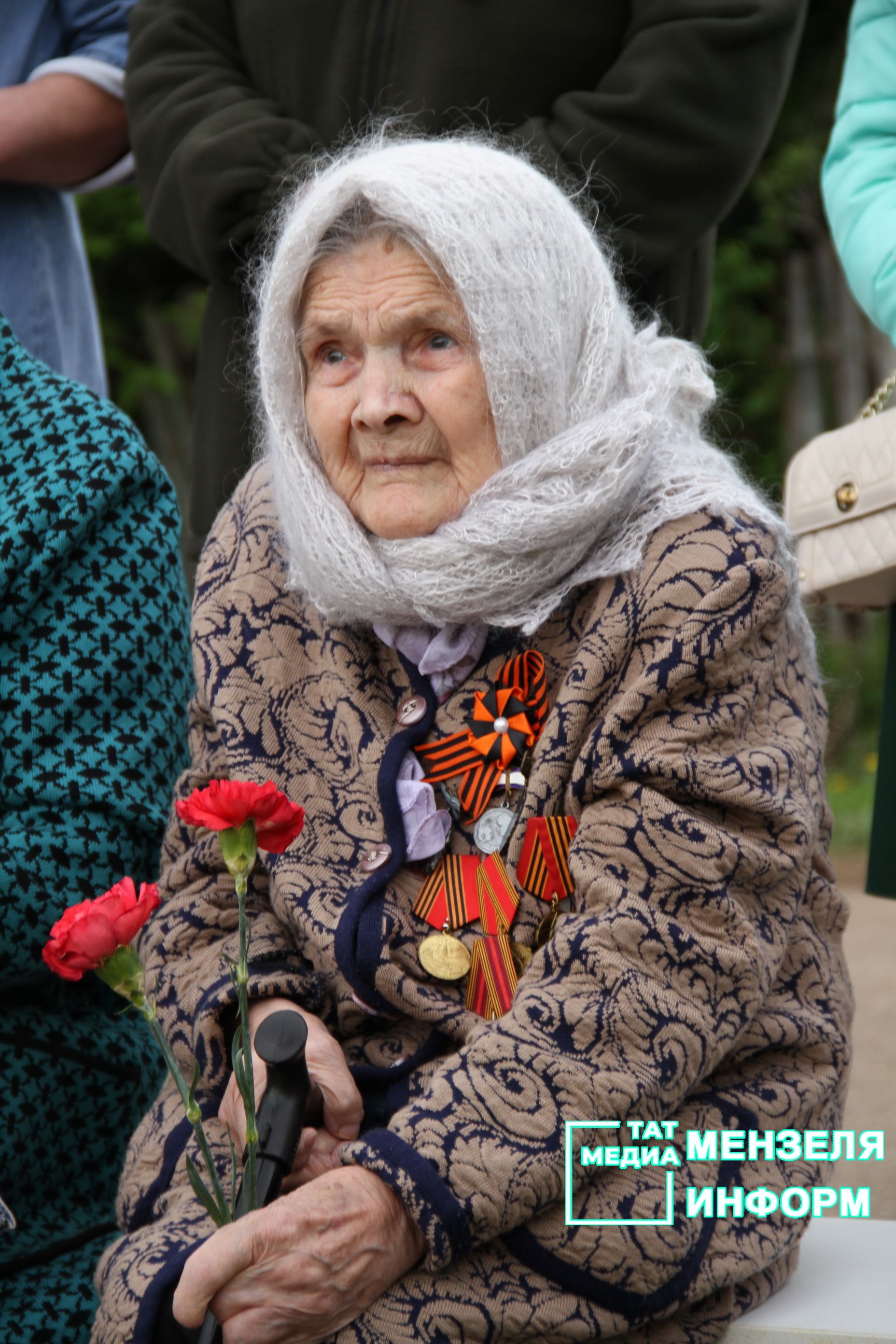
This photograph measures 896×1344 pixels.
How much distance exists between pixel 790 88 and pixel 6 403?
223 inches

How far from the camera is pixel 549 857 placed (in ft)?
6.72

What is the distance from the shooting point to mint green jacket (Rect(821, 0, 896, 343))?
9.44ft

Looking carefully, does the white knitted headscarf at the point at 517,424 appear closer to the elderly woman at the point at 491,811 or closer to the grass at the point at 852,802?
the elderly woman at the point at 491,811

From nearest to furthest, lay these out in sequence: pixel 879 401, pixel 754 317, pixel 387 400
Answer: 1. pixel 387 400
2. pixel 879 401
3. pixel 754 317

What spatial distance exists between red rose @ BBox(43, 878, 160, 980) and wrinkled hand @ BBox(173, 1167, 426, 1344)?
39 cm

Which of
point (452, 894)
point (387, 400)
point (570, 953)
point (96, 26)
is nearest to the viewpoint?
point (570, 953)

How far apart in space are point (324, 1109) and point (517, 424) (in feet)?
3.06

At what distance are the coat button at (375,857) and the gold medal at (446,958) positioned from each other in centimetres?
13

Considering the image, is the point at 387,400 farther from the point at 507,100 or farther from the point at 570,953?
the point at 507,100

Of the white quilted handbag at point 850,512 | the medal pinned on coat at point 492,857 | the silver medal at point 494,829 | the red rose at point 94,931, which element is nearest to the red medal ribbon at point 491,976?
the medal pinned on coat at point 492,857

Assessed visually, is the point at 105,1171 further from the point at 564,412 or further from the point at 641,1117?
the point at 564,412

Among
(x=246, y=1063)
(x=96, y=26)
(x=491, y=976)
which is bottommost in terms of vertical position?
(x=491, y=976)

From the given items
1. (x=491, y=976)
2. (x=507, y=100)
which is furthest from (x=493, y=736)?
(x=507, y=100)

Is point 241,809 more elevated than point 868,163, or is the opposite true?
point 868,163
